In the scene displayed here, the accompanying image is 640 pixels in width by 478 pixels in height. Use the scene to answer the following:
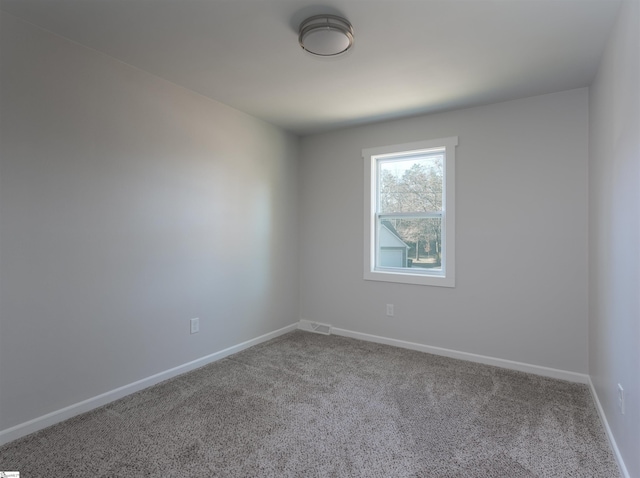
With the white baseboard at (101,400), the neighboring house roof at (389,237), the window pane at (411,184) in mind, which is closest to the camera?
the white baseboard at (101,400)

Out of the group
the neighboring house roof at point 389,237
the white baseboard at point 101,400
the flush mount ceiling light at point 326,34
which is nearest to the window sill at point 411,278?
the neighboring house roof at point 389,237

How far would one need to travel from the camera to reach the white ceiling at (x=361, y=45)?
73.1 inches

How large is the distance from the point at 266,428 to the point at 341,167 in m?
2.87

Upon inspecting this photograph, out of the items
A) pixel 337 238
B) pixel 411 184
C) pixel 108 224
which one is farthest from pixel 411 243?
pixel 108 224

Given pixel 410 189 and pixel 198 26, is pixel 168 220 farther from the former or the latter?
pixel 410 189

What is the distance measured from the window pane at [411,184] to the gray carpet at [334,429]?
1676 millimetres

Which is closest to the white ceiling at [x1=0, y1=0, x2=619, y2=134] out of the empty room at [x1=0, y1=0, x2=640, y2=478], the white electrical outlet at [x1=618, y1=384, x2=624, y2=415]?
the empty room at [x1=0, y1=0, x2=640, y2=478]

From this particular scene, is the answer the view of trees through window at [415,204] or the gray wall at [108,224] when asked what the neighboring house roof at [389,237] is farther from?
the gray wall at [108,224]

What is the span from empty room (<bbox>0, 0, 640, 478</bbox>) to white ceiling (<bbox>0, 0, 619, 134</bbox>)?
2 centimetres

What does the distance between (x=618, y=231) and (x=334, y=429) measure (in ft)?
6.56

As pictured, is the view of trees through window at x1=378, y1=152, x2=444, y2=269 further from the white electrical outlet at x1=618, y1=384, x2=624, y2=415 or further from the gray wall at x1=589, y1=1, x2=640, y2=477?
the white electrical outlet at x1=618, y1=384, x2=624, y2=415

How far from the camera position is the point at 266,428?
213cm

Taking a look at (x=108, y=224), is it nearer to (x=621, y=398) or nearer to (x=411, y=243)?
(x=411, y=243)

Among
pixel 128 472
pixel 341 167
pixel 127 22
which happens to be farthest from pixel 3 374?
pixel 341 167
